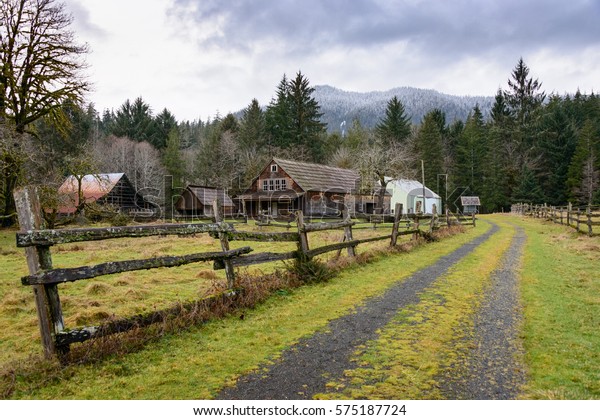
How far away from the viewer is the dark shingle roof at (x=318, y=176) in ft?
156

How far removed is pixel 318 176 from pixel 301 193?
5.79m

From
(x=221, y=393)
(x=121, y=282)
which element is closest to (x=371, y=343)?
(x=221, y=393)

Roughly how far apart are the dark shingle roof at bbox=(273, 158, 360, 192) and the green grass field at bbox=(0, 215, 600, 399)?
36133mm

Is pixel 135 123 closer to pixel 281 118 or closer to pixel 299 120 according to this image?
pixel 281 118

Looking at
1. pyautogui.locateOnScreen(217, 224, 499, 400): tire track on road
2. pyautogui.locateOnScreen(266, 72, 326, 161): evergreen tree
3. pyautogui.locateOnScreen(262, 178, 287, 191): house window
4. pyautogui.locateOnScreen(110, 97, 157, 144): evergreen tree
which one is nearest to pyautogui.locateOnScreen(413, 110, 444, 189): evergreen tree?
pyautogui.locateOnScreen(266, 72, 326, 161): evergreen tree

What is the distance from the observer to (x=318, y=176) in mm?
50844

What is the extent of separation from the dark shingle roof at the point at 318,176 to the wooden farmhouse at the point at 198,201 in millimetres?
11932

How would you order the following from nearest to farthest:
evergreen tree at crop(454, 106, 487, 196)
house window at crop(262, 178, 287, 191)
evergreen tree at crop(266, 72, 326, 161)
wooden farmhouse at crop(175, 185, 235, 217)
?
house window at crop(262, 178, 287, 191) < wooden farmhouse at crop(175, 185, 235, 217) < evergreen tree at crop(266, 72, 326, 161) < evergreen tree at crop(454, 106, 487, 196)

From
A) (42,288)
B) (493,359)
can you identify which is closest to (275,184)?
(42,288)

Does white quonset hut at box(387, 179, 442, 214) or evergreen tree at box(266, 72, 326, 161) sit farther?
evergreen tree at box(266, 72, 326, 161)

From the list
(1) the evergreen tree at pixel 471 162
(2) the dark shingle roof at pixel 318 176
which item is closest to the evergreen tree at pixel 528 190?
(1) the evergreen tree at pixel 471 162

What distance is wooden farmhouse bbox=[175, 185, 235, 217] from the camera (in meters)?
53.6

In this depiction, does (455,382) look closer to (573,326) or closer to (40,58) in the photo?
(573,326)

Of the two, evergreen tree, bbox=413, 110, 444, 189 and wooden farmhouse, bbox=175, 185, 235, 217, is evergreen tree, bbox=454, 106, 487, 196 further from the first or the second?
wooden farmhouse, bbox=175, 185, 235, 217
